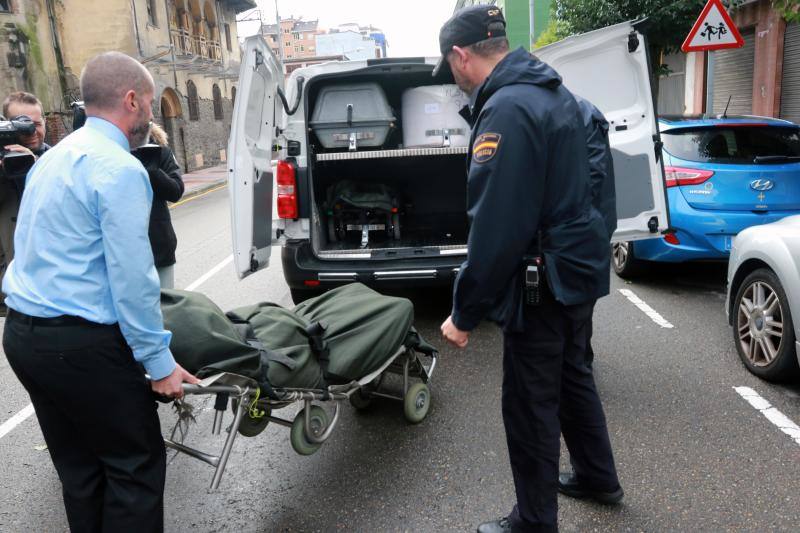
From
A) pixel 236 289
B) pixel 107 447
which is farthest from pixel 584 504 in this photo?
pixel 236 289

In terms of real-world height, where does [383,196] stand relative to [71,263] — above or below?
below

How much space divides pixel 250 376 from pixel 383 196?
3.76 m

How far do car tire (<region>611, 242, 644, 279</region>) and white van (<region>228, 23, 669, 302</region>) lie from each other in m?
1.83

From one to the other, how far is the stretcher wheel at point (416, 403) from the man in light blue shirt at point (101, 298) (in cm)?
168

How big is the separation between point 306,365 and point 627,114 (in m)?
3.04

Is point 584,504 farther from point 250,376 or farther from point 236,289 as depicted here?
point 236,289

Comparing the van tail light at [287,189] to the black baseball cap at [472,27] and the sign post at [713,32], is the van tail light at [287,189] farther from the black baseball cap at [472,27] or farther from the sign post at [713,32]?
the sign post at [713,32]

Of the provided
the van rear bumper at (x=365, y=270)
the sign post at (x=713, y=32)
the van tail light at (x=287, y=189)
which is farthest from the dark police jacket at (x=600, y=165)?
the sign post at (x=713, y=32)

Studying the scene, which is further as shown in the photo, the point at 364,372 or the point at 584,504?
the point at 364,372

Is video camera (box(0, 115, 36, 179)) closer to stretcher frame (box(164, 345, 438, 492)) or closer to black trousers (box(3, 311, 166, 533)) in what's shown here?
black trousers (box(3, 311, 166, 533))

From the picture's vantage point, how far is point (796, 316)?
3.70 meters

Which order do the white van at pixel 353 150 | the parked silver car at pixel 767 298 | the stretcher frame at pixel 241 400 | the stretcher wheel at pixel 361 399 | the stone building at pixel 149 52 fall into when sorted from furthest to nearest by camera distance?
the stone building at pixel 149 52, the white van at pixel 353 150, the stretcher wheel at pixel 361 399, the parked silver car at pixel 767 298, the stretcher frame at pixel 241 400

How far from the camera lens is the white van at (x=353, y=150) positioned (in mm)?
4441

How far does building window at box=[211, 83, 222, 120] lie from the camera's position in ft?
104
